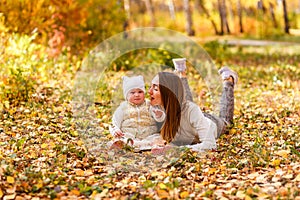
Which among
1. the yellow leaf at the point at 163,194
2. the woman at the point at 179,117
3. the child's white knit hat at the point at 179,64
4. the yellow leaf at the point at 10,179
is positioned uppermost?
the child's white knit hat at the point at 179,64

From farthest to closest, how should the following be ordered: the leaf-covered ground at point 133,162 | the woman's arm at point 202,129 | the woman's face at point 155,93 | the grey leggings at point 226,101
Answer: the grey leggings at point 226,101 < the woman's face at point 155,93 < the woman's arm at point 202,129 < the leaf-covered ground at point 133,162

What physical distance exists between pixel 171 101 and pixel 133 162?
80 cm

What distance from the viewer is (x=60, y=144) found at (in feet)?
16.0

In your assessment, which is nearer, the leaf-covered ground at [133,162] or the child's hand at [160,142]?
→ the leaf-covered ground at [133,162]

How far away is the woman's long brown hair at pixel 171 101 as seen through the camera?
484 centimetres

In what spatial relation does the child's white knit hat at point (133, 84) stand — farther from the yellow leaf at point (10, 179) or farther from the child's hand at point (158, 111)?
the yellow leaf at point (10, 179)

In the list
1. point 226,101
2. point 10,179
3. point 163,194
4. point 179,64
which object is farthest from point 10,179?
point 226,101

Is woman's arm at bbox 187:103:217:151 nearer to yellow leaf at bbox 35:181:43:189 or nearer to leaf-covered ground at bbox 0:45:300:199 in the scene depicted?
leaf-covered ground at bbox 0:45:300:199

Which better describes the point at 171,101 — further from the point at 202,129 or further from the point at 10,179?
the point at 10,179

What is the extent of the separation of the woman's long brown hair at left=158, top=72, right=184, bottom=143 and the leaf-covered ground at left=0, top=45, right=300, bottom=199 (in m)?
0.37

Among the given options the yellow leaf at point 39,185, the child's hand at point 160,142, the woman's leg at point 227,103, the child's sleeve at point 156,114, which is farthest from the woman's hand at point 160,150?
the woman's leg at point 227,103

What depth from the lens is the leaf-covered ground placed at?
360cm

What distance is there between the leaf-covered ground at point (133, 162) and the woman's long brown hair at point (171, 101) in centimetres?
37

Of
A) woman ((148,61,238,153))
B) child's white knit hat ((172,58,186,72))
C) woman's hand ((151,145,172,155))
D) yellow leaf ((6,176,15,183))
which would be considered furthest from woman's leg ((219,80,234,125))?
yellow leaf ((6,176,15,183))
